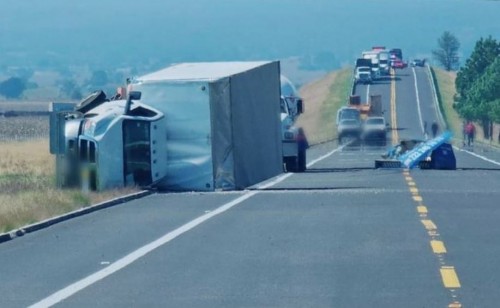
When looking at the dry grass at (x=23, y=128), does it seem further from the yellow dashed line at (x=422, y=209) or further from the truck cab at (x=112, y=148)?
the yellow dashed line at (x=422, y=209)

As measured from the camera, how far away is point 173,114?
99.3 feet

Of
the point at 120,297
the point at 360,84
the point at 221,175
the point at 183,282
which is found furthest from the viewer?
the point at 360,84

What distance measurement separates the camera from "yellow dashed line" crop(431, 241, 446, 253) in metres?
17.5

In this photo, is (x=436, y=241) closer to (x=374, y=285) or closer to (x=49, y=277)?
(x=374, y=285)

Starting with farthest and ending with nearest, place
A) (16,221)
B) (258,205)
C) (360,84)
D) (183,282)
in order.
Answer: (360,84)
(258,205)
(16,221)
(183,282)

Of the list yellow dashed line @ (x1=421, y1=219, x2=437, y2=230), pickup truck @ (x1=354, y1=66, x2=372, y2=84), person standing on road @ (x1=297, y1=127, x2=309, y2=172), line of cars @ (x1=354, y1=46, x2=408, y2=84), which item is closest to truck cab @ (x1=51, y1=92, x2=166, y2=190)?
yellow dashed line @ (x1=421, y1=219, x2=437, y2=230)

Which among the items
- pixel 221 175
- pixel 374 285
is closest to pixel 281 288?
pixel 374 285

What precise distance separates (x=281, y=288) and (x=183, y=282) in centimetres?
111

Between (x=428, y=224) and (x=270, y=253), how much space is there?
401cm

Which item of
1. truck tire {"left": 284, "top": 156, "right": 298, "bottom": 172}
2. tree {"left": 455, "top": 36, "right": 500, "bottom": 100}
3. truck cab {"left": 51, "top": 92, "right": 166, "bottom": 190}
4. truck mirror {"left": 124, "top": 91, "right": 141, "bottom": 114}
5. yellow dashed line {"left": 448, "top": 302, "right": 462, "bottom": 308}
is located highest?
tree {"left": 455, "top": 36, "right": 500, "bottom": 100}

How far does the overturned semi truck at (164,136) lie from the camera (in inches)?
1152

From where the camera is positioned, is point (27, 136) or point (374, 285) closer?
point (374, 285)

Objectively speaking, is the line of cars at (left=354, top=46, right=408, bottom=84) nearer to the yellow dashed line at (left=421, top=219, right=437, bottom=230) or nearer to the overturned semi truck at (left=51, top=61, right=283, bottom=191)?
the overturned semi truck at (left=51, top=61, right=283, bottom=191)

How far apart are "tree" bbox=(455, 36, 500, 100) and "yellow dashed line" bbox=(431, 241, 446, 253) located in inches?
3772
